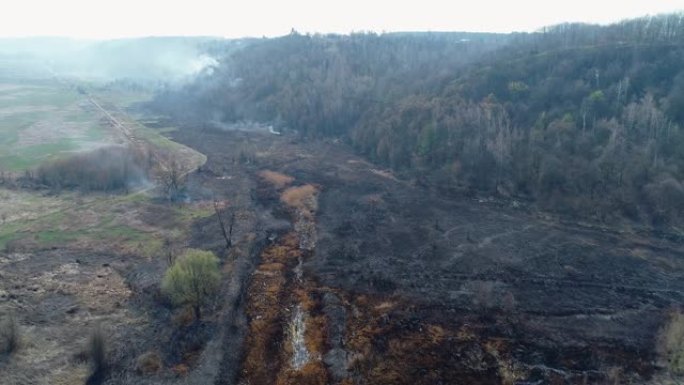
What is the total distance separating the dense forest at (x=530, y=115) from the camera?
213 ft

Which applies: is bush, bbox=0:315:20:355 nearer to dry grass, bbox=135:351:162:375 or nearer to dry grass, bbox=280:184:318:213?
dry grass, bbox=135:351:162:375

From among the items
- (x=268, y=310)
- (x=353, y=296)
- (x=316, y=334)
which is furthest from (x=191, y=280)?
(x=353, y=296)

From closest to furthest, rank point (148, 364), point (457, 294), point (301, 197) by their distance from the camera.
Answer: point (148, 364) → point (457, 294) → point (301, 197)

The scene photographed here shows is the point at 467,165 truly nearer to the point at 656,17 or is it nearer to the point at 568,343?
the point at 568,343

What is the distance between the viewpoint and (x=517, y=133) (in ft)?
258

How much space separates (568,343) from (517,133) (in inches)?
1886

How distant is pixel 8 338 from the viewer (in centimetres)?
3381

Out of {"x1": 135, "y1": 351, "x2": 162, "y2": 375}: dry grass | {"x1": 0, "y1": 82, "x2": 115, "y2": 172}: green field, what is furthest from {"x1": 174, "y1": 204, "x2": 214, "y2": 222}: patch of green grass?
{"x1": 0, "y1": 82, "x2": 115, "y2": 172}: green field

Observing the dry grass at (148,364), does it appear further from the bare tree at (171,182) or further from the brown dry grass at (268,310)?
the bare tree at (171,182)

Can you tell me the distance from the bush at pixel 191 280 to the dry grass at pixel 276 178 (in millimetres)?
36811

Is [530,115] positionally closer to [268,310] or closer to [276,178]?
A: [276,178]

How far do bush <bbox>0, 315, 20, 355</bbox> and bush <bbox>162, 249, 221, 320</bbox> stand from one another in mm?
10539

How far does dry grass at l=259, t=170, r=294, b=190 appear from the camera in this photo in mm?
78125

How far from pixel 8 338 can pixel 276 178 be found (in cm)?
5082
